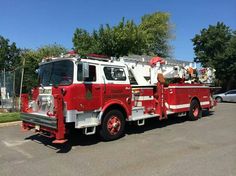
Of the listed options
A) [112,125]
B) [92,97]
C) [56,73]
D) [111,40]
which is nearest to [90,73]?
[92,97]

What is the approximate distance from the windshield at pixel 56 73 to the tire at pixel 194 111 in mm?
6490

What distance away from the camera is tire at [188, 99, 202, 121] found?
13000mm

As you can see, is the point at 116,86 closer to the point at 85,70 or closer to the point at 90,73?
the point at 90,73

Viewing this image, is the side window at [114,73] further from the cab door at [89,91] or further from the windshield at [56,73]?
the windshield at [56,73]

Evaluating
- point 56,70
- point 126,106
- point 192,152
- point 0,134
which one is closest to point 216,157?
point 192,152

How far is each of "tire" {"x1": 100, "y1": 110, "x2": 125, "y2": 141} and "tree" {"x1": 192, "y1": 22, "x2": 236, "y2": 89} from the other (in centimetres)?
2684

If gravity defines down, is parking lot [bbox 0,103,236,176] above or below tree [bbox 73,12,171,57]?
below

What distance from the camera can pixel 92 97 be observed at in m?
8.59

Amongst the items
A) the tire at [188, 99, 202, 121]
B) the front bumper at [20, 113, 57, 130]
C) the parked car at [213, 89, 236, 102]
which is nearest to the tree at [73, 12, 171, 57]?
the parked car at [213, 89, 236, 102]

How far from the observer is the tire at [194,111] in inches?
512

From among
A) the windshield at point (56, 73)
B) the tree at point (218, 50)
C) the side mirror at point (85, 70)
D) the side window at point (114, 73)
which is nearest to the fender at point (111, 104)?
the side window at point (114, 73)

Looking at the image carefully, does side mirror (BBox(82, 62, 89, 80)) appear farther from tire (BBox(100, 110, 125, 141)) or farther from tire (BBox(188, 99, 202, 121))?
tire (BBox(188, 99, 202, 121))

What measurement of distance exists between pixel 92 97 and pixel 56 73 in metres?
1.30

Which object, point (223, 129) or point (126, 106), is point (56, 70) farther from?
point (223, 129)
